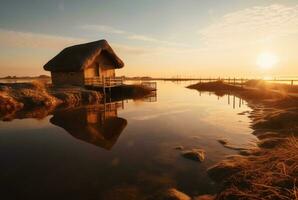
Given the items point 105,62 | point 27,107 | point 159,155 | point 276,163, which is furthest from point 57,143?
point 105,62

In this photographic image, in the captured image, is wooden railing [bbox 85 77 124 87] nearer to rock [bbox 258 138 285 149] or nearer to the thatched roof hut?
the thatched roof hut

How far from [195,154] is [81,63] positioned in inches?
853

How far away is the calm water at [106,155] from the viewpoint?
617 cm

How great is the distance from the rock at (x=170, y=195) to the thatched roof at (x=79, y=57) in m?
23.3

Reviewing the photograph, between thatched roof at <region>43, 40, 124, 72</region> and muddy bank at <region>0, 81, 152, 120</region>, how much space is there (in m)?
3.39

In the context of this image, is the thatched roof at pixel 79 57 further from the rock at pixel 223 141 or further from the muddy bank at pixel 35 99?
the rock at pixel 223 141

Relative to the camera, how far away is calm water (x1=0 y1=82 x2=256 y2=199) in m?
6.17

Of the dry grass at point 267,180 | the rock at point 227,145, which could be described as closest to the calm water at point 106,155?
the rock at point 227,145

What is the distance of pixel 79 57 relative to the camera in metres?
28.2

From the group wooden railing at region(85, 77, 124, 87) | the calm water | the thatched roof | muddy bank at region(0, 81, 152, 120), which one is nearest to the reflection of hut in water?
the calm water

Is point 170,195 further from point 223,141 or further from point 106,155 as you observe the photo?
point 223,141

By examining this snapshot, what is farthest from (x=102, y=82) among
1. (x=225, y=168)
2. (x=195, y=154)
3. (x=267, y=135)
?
(x=225, y=168)

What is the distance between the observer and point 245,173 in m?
5.96

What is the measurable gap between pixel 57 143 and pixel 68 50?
25.8 metres
